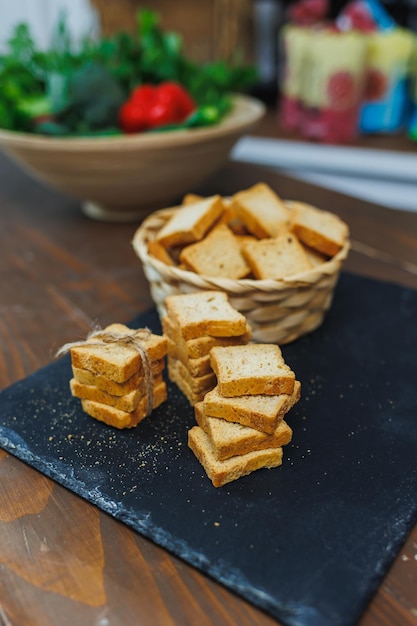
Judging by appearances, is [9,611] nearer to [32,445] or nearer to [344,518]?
[32,445]

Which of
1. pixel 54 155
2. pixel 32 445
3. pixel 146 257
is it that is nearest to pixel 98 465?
pixel 32 445

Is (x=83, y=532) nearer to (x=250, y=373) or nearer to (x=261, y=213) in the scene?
(x=250, y=373)

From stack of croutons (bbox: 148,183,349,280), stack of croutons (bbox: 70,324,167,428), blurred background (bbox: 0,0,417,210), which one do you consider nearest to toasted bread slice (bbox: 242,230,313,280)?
stack of croutons (bbox: 148,183,349,280)

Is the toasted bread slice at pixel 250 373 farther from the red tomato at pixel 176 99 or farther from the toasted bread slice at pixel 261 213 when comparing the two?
the red tomato at pixel 176 99

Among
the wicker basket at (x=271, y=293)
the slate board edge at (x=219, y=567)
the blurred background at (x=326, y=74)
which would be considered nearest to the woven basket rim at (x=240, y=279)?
the wicker basket at (x=271, y=293)

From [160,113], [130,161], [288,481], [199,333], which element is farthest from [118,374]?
[160,113]

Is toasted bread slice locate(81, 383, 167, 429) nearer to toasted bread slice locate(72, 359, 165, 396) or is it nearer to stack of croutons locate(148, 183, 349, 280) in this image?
toasted bread slice locate(72, 359, 165, 396)

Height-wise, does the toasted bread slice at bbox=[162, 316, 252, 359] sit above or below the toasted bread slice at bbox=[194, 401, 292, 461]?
above
